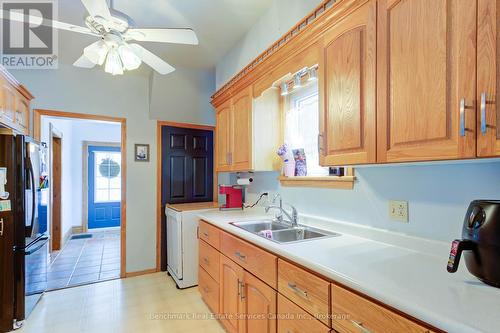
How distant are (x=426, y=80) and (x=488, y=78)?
19 cm

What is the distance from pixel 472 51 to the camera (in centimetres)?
82

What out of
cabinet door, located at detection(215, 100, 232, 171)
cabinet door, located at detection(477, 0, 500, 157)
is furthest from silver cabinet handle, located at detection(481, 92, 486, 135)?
cabinet door, located at detection(215, 100, 232, 171)

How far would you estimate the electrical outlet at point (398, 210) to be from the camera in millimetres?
1299

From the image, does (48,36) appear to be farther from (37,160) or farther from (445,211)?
(445,211)

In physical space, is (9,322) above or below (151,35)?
below

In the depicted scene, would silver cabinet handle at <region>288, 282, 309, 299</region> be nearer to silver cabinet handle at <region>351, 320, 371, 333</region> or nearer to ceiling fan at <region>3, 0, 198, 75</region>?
silver cabinet handle at <region>351, 320, 371, 333</region>

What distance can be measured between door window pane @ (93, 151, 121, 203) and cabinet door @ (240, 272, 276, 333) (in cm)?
510

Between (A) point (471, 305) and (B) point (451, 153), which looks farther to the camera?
(B) point (451, 153)

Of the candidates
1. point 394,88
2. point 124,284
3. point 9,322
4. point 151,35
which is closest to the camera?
point 394,88

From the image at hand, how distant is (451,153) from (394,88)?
1.17ft

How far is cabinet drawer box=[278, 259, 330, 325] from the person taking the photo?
3.39 ft

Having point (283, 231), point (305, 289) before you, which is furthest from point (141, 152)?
point (305, 289)

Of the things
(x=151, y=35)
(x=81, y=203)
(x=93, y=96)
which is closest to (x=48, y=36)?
(x=93, y=96)

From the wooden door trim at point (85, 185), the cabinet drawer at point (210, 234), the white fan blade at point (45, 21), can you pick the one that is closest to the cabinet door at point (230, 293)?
the cabinet drawer at point (210, 234)
